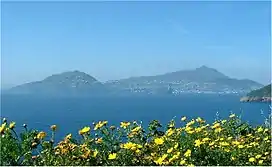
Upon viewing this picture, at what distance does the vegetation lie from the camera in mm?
4059

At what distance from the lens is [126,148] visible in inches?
167

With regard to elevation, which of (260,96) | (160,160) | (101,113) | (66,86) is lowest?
(260,96)

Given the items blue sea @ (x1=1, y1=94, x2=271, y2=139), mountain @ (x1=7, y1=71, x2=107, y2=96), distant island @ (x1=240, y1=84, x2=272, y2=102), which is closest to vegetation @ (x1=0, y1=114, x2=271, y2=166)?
blue sea @ (x1=1, y1=94, x2=271, y2=139)

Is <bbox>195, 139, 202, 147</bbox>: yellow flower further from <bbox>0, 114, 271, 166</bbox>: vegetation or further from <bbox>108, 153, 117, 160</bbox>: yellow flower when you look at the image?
<bbox>108, 153, 117, 160</bbox>: yellow flower

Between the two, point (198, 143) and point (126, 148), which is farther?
point (198, 143)

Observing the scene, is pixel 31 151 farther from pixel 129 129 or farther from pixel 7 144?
pixel 129 129

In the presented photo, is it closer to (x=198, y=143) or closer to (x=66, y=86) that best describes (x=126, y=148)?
(x=198, y=143)

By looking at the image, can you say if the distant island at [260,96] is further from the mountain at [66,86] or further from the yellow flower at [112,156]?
the yellow flower at [112,156]

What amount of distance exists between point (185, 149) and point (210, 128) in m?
1.26

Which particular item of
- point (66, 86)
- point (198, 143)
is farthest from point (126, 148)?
point (66, 86)

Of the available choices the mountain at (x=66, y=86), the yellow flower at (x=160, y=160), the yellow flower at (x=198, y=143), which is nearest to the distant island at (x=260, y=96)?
the mountain at (x=66, y=86)

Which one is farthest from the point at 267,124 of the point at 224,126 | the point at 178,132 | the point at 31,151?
the point at 31,151

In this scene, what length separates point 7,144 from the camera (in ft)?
12.8

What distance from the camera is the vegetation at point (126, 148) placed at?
4059 mm
